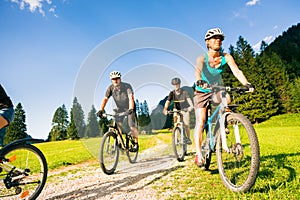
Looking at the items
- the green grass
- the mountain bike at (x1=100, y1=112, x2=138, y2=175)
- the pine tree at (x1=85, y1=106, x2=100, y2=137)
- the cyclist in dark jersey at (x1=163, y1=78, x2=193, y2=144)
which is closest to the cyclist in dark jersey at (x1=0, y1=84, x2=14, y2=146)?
the mountain bike at (x1=100, y1=112, x2=138, y2=175)

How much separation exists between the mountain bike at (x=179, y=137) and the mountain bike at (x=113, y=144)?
1.25 m

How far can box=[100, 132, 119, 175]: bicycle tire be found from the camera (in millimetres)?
5311

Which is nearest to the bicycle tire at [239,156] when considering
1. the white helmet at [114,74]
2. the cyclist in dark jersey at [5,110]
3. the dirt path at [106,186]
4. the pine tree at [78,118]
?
the dirt path at [106,186]

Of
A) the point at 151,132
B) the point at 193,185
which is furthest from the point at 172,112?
the point at 151,132

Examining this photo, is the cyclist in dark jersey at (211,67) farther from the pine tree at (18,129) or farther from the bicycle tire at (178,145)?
the pine tree at (18,129)

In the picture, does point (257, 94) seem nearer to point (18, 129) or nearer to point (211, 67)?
point (211, 67)

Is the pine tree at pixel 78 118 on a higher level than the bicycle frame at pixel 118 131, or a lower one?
higher

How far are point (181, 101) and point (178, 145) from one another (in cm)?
130

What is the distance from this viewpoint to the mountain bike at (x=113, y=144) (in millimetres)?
5422

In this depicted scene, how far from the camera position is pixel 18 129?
57.5 meters

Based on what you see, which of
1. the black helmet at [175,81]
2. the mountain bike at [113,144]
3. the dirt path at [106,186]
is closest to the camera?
the dirt path at [106,186]

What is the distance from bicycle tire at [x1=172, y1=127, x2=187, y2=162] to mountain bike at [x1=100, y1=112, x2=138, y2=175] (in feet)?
4.05

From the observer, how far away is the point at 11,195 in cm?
355

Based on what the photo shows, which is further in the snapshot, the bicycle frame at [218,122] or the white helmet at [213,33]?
the white helmet at [213,33]
